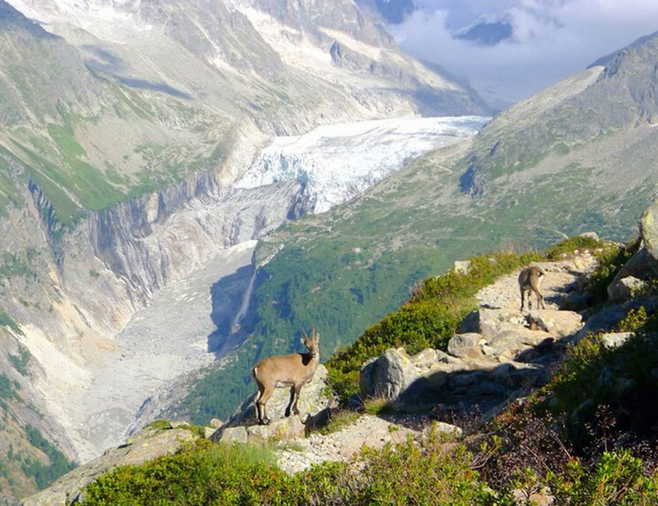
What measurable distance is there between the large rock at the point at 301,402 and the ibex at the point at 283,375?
84cm

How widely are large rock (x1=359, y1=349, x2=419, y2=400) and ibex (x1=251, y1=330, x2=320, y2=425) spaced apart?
186 centimetres

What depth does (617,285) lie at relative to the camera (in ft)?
76.8

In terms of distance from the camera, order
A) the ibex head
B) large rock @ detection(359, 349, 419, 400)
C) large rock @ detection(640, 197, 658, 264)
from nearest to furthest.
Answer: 1. large rock @ detection(640, 197, 658, 264)
2. large rock @ detection(359, 349, 419, 400)
3. the ibex head

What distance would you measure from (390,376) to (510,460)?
9.08m

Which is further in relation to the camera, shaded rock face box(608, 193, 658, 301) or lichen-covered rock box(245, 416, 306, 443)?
shaded rock face box(608, 193, 658, 301)

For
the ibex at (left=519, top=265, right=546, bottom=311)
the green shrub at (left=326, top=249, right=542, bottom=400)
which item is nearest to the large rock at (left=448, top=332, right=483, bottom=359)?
the green shrub at (left=326, top=249, right=542, bottom=400)

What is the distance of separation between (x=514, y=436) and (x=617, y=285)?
36.2ft

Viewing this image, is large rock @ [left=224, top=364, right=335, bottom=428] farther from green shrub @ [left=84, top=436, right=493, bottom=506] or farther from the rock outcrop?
green shrub @ [left=84, top=436, right=493, bottom=506]

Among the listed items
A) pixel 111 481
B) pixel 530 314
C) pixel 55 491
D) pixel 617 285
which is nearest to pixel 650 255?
pixel 617 285

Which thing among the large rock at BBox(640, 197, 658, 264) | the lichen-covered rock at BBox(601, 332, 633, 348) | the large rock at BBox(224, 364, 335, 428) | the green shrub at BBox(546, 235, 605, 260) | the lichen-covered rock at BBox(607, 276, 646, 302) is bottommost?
the green shrub at BBox(546, 235, 605, 260)

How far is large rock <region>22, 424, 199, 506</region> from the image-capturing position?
21.3 m

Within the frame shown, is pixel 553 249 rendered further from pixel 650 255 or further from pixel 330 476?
pixel 330 476

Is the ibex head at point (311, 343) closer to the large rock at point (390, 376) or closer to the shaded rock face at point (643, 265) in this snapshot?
the large rock at point (390, 376)

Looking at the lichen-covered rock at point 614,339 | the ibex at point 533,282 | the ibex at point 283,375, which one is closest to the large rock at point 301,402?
the ibex at point 283,375
